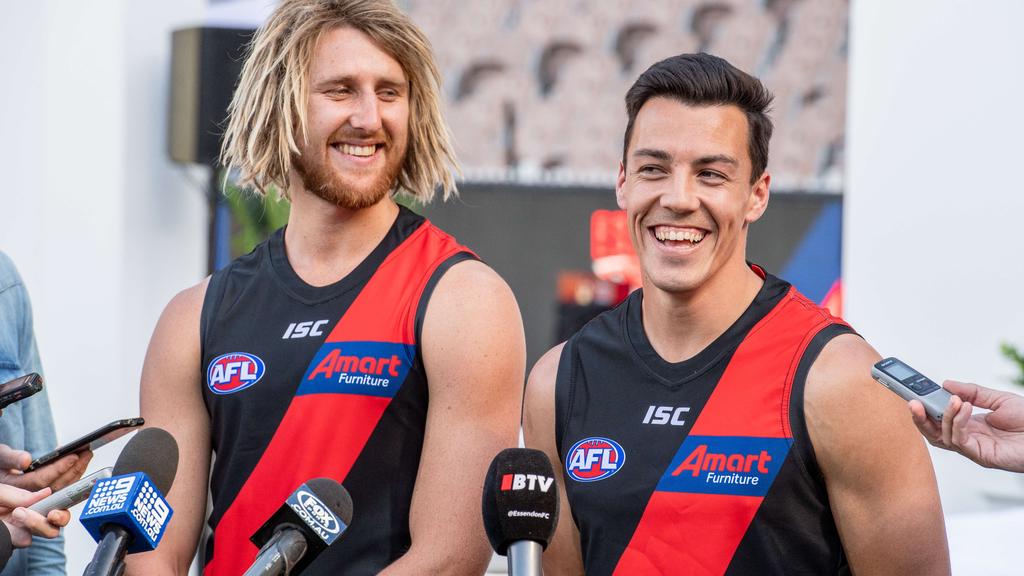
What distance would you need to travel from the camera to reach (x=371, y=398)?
196 cm

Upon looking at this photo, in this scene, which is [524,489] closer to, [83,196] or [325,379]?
[325,379]

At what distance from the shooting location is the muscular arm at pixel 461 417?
191 centimetres

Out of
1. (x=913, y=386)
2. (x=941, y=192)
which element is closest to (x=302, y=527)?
(x=913, y=386)

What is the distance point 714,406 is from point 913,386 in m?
0.40

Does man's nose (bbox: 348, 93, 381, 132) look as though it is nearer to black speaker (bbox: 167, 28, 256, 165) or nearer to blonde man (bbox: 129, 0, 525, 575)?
blonde man (bbox: 129, 0, 525, 575)

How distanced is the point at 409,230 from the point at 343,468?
17.0 inches

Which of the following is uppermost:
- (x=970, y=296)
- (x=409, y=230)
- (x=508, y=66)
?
(x=508, y=66)

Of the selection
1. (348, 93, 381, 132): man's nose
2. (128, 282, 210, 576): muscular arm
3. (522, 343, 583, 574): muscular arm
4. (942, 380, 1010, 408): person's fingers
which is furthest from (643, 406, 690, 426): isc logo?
(128, 282, 210, 576): muscular arm

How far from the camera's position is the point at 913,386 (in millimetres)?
1513

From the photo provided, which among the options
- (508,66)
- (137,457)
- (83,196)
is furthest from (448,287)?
(508,66)

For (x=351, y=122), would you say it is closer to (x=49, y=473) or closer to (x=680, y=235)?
(x=680, y=235)

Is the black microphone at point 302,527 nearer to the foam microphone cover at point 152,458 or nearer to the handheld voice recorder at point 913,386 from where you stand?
the foam microphone cover at point 152,458

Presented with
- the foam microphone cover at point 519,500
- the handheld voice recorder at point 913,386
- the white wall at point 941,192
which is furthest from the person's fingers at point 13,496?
the white wall at point 941,192

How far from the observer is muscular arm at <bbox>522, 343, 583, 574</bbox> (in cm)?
194
